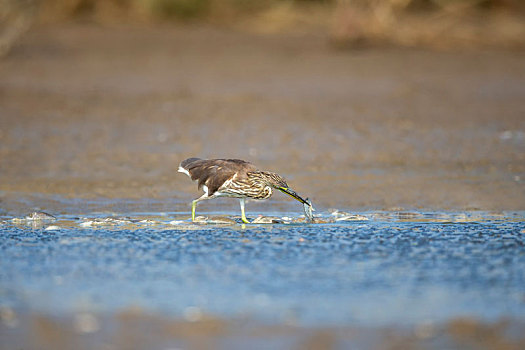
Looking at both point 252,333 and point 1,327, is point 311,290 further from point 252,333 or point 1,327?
point 1,327

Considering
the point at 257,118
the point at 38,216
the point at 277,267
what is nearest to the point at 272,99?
the point at 257,118

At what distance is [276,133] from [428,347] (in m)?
7.97

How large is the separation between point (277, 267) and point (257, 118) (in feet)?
22.3

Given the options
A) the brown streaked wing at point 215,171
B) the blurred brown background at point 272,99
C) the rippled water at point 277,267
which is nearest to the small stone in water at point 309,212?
the rippled water at point 277,267

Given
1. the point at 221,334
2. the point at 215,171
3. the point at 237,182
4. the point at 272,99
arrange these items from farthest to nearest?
1. the point at 272,99
2. the point at 215,171
3. the point at 237,182
4. the point at 221,334

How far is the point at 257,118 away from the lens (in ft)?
44.9

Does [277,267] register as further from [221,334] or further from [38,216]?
[38,216]

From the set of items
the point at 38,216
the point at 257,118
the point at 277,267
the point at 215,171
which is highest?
the point at 257,118

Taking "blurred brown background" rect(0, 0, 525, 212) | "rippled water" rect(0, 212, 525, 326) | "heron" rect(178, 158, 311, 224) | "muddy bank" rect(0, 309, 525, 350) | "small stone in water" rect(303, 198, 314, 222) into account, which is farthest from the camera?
"blurred brown background" rect(0, 0, 525, 212)

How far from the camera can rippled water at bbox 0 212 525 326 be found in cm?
601

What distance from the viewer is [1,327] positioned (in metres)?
5.56

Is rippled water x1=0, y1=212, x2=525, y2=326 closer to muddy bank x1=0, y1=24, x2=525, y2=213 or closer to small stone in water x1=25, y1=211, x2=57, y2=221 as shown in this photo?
small stone in water x1=25, y1=211, x2=57, y2=221

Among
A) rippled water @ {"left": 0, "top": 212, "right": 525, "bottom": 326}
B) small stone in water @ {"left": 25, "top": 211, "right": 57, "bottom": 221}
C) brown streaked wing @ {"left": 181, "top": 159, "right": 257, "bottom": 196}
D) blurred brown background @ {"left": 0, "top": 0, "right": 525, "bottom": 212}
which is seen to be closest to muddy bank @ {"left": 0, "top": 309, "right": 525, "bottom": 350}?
rippled water @ {"left": 0, "top": 212, "right": 525, "bottom": 326}

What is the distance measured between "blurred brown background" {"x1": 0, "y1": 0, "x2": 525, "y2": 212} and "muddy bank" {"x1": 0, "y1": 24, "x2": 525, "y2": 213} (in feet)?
0.12
